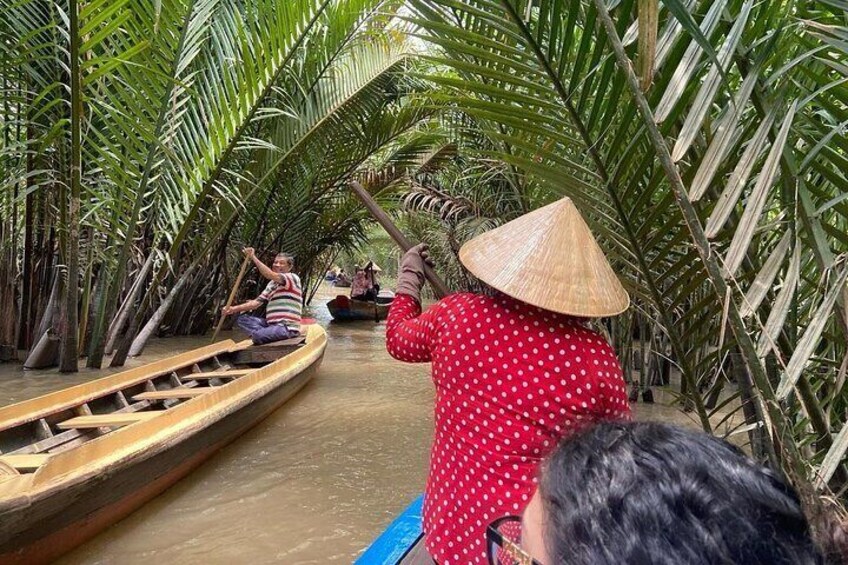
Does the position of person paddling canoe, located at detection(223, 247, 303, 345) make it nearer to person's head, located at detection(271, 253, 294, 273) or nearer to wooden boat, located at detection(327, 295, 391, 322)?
person's head, located at detection(271, 253, 294, 273)

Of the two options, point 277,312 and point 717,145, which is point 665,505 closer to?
point 717,145

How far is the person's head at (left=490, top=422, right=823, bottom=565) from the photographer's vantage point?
1.37 feet

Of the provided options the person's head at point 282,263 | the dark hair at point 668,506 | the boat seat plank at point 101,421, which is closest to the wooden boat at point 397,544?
the dark hair at point 668,506

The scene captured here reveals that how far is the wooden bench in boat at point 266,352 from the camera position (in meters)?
6.22

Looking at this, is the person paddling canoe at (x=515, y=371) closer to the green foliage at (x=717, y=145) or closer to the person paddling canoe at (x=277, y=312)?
the green foliage at (x=717, y=145)

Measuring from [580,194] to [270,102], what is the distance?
558 cm

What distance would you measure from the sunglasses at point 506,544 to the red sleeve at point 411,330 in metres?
0.69

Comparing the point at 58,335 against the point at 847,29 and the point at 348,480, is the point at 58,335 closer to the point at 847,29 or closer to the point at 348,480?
the point at 348,480

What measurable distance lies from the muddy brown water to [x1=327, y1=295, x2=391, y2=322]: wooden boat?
8.06m

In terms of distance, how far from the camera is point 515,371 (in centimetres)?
127

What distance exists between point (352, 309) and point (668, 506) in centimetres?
1443

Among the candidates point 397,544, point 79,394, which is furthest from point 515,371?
point 79,394

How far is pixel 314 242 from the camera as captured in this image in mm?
12477

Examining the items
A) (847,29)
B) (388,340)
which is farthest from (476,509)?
(847,29)
